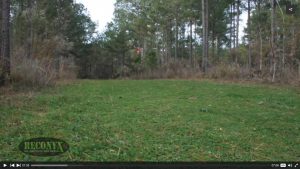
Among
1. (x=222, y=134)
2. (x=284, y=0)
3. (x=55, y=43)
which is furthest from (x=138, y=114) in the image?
(x=284, y=0)

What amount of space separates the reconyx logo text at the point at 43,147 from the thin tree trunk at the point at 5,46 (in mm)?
5829

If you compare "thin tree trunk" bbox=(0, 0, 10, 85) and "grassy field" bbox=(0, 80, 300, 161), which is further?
"thin tree trunk" bbox=(0, 0, 10, 85)

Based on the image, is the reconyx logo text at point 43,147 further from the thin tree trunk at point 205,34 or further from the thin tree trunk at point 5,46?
the thin tree trunk at point 205,34

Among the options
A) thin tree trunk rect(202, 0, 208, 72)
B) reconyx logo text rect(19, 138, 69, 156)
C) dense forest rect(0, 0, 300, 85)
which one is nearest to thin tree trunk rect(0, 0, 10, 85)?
dense forest rect(0, 0, 300, 85)

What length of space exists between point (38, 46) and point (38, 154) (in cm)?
799

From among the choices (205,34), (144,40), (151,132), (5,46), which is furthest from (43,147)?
(144,40)

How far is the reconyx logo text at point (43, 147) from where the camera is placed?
7.43ft

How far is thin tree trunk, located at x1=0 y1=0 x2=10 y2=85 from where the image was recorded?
25.8ft

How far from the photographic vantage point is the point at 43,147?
7.43 feet

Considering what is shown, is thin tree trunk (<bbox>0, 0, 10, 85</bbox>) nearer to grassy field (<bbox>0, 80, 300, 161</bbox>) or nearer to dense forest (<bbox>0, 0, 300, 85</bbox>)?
dense forest (<bbox>0, 0, 300, 85</bbox>)

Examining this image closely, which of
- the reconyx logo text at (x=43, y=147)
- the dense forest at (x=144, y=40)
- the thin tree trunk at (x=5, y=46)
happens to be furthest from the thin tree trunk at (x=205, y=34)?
the reconyx logo text at (x=43, y=147)

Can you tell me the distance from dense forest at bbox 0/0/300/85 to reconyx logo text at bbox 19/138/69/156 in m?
1.96

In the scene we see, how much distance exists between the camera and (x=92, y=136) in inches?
128

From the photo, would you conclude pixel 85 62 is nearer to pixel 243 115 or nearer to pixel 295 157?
pixel 243 115
